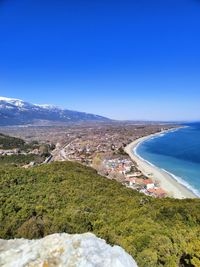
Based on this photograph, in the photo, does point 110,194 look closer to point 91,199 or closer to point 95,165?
point 91,199

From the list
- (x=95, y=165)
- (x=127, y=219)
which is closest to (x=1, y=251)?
(x=127, y=219)

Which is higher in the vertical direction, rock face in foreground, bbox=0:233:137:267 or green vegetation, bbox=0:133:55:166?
rock face in foreground, bbox=0:233:137:267

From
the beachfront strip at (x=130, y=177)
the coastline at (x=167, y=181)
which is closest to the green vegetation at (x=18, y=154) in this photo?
the beachfront strip at (x=130, y=177)

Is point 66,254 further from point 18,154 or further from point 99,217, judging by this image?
point 18,154

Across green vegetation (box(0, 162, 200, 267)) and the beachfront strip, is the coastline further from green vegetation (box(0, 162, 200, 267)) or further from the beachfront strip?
green vegetation (box(0, 162, 200, 267))

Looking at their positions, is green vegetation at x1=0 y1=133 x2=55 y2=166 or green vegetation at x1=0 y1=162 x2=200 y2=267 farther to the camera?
green vegetation at x1=0 y1=133 x2=55 y2=166

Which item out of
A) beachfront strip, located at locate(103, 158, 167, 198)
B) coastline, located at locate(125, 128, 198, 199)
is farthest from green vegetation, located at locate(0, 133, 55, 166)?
coastline, located at locate(125, 128, 198, 199)

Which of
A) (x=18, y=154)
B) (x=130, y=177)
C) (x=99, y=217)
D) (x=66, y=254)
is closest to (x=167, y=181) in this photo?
(x=130, y=177)
